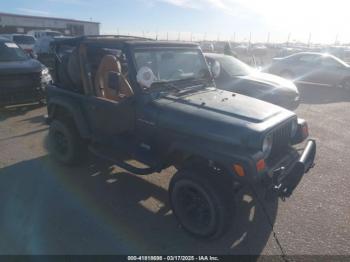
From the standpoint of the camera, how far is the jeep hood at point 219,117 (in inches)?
120

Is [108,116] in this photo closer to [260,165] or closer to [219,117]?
[219,117]

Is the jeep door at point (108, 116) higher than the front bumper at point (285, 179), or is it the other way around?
the jeep door at point (108, 116)

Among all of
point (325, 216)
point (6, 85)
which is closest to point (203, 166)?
point (325, 216)

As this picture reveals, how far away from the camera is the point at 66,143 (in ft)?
16.2

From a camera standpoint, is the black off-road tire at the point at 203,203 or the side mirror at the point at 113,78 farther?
the side mirror at the point at 113,78

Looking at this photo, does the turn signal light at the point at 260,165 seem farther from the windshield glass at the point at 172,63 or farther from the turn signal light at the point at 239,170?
the windshield glass at the point at 172,63

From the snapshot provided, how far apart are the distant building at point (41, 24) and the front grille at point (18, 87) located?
34.9 meters

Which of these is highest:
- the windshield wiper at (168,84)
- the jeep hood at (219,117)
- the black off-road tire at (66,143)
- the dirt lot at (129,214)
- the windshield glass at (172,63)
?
the windshield glass at (172,63)

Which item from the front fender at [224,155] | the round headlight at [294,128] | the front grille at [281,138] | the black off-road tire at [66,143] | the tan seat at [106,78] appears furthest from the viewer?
the black off-road tire at [66,143]

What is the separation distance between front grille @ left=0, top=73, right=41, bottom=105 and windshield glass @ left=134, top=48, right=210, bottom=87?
18.4 ft

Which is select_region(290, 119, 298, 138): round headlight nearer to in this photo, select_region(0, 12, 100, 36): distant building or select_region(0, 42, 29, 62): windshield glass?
select_region(0, 42, 29, 62): windshield glass

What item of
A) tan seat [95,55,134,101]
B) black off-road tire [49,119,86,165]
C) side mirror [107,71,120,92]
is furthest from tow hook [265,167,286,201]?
black off-road tire [49,119,86,165]

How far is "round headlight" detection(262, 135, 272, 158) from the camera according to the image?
3.10 metres

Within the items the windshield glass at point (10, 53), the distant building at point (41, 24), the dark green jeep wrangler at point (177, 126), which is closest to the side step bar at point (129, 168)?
the dark green jeep wrangler at point (177, 126)
